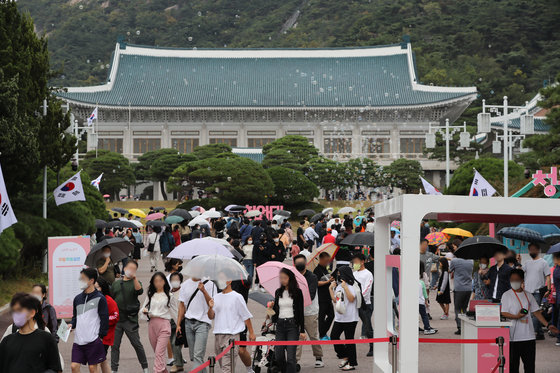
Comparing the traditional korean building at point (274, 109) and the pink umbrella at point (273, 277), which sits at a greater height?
the traditional korean building at point (274, 109)

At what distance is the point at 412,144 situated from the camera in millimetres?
57344

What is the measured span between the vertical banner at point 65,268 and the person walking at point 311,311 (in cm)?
417

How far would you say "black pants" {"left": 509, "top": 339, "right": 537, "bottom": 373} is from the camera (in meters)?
8.78

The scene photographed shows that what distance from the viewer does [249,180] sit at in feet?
124

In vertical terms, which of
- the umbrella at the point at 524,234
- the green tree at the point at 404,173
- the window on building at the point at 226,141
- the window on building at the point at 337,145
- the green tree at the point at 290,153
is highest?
Answer: the window on building at the point at 226,141

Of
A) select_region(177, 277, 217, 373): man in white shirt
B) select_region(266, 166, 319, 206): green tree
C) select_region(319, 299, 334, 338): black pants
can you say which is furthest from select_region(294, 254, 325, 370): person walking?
select_region(266, 166, 319, 206): green tree

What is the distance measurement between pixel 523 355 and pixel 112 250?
6282mm

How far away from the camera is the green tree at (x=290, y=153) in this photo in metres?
44.2

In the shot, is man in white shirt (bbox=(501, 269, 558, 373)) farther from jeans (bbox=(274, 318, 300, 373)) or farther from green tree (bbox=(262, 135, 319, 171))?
green tree (bbox=(262, 135, 319, 171))

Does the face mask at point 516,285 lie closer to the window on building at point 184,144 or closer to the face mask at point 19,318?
the face mask at point 19,318

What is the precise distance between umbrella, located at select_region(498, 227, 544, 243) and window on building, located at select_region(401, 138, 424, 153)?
143 feet

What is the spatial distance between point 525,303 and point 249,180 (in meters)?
29.2

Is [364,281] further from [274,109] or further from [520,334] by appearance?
[274,109]

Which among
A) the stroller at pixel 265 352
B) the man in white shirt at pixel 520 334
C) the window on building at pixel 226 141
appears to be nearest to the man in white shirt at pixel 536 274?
the man in white shirt at pixel 520 334
